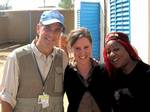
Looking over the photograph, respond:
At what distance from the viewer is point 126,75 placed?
3391 mm

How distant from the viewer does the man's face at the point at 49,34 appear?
346 centimetres

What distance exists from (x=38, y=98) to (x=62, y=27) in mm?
615

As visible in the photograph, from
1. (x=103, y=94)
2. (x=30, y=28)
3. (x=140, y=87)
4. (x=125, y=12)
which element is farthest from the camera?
(x=30, y=28)

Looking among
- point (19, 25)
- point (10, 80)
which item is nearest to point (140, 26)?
point (10, 80)

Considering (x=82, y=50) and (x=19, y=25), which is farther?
(x=19, y=25)

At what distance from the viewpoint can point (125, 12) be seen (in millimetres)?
7402

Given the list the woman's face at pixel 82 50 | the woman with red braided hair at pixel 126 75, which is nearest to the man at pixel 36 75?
the woman's face at pixel 82 50

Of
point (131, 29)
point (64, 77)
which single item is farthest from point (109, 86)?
point (131, 29)

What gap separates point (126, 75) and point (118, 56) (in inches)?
6.9

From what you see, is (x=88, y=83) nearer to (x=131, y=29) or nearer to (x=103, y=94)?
(x=103, y=94)

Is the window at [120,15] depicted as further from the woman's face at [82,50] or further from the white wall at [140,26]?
the woman's face at [82,50]

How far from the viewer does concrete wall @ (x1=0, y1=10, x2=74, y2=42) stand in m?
30.1

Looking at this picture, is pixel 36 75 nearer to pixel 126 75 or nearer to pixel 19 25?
pixel 126 75

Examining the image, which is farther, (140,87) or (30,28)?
(30,28)
